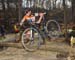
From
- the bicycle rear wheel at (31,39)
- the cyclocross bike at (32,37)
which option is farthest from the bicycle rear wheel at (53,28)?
the bicycle rear wheel at (31,39)

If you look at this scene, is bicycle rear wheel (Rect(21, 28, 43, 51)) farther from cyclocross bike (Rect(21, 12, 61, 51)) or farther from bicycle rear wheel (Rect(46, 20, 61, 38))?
bicycle rear wheel (Rect(46, 20, 61, 38))

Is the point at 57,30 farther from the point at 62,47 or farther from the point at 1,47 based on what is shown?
the point at 1,47

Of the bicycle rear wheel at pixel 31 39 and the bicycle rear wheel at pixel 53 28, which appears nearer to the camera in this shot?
the bicycle rear wheel at pixel 31 39

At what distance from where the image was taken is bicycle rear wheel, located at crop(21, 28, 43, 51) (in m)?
7.51

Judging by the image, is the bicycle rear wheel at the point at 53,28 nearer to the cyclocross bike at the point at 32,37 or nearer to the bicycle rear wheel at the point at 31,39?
the cyclocross bike at the point at 32,37

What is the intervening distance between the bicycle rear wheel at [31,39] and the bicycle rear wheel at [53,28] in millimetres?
1053

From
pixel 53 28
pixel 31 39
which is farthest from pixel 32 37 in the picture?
pixel 53 28

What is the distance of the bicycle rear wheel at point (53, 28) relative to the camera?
8.73 m

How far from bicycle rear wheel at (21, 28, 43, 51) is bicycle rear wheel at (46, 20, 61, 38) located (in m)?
1.05

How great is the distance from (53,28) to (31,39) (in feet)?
4.90

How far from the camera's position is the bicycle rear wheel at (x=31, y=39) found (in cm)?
751

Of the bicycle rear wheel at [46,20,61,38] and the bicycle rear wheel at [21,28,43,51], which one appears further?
the bicycle rear wheel at [46,20,61,38]

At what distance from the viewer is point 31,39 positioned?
759 cm

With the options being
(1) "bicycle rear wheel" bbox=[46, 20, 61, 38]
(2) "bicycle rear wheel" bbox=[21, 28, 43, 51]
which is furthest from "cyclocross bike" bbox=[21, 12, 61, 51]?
(1) "bicycle rear wheel" bbox=[46, 20, 61, 38]
